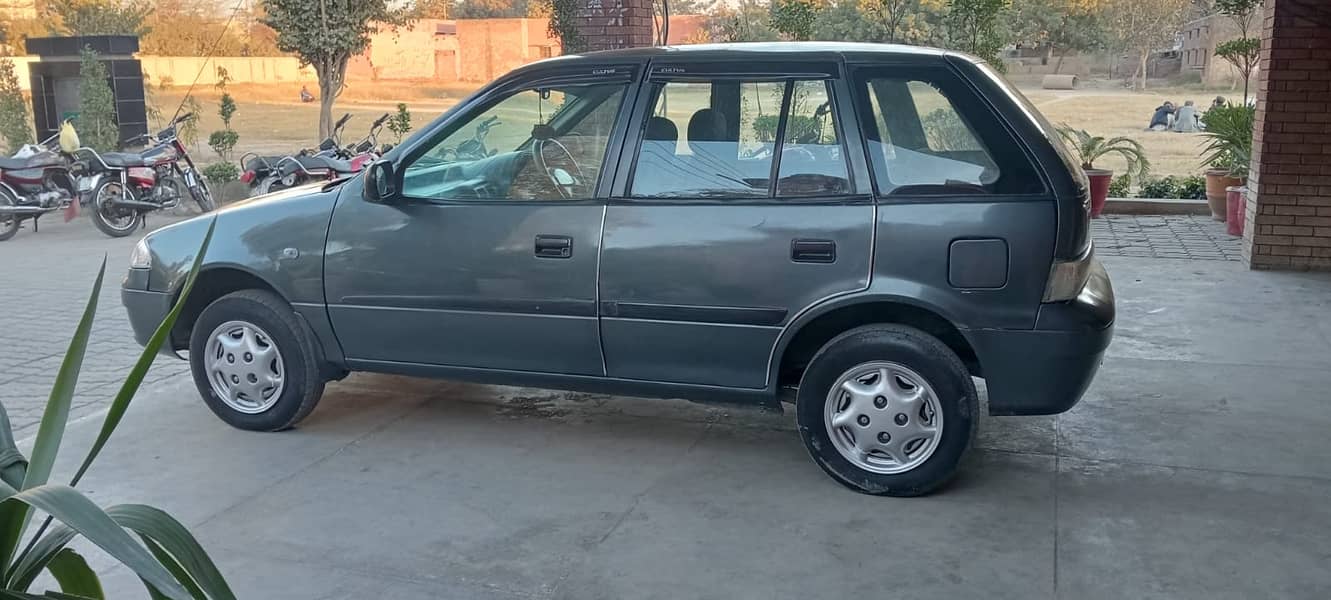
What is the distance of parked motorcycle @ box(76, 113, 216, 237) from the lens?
12.2 meters

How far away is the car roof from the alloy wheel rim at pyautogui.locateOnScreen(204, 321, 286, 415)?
1.82 m

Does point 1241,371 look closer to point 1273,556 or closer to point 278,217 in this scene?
point 1273,556

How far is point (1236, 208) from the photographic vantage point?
11.0m

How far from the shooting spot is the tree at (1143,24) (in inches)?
871

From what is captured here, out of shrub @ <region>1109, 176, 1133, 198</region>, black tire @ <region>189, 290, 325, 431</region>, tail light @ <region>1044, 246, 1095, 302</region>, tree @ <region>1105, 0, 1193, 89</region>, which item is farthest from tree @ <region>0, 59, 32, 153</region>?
tree @ <region>1105, 0, 1193, 89</region>

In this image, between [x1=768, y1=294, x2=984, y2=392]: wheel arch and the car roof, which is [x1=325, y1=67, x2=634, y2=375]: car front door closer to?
the car roof

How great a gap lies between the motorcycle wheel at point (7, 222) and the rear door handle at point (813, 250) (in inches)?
409

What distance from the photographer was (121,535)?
175 cm

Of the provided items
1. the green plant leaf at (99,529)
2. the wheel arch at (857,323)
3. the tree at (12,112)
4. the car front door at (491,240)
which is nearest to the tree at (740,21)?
the tree at (12,112)

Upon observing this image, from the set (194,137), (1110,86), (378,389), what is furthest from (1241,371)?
(1110,86)

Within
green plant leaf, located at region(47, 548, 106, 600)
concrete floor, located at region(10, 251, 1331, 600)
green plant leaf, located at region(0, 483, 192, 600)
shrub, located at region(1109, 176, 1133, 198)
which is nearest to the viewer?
green plant leaf, located at region(0, 483, 192, 600)

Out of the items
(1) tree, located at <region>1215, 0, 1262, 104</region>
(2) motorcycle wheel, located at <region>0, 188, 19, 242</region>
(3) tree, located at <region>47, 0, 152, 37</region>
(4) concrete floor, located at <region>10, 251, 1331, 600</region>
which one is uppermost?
(3) tree, located at <region>47, 0, 152, 37</region>

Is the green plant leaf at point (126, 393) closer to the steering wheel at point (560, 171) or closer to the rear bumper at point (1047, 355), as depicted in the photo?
the steering wheel at point (560, 171)

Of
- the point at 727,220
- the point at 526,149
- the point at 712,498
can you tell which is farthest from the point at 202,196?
the point at 712,498
